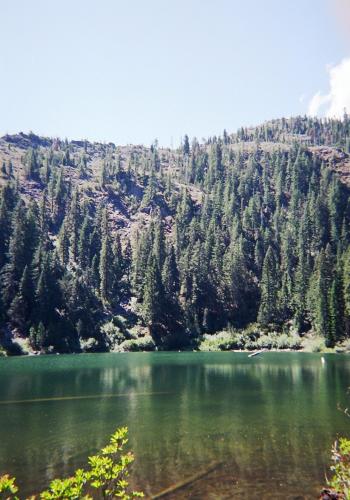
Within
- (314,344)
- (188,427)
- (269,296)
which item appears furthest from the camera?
(269,296)

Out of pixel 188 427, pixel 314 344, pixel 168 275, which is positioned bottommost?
pixel 314 344

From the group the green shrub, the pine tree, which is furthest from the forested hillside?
the green shrub

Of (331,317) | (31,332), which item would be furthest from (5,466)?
(331,317)

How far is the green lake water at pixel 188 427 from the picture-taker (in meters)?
21.0

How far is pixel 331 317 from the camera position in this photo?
108500mm

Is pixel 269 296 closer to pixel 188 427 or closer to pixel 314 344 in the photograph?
pixel 314 344

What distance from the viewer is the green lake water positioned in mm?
21016

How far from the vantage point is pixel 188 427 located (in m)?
31.3

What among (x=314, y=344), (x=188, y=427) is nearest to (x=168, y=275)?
(x=314, y=344)

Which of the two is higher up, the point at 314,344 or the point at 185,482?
the point at 185,482

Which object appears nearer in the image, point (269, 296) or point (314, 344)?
point (314, 344)

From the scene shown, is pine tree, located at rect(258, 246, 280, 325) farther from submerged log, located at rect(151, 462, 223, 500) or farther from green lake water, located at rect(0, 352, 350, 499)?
submerged log, located at rect(151, 462, 223, 500)

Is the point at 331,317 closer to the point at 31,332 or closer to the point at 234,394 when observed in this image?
the point at 234,394

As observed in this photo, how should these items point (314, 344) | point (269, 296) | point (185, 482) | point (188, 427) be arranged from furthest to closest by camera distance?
point (269, 296) → point (314, 344) → point (188, 427) → point (185, 482)
